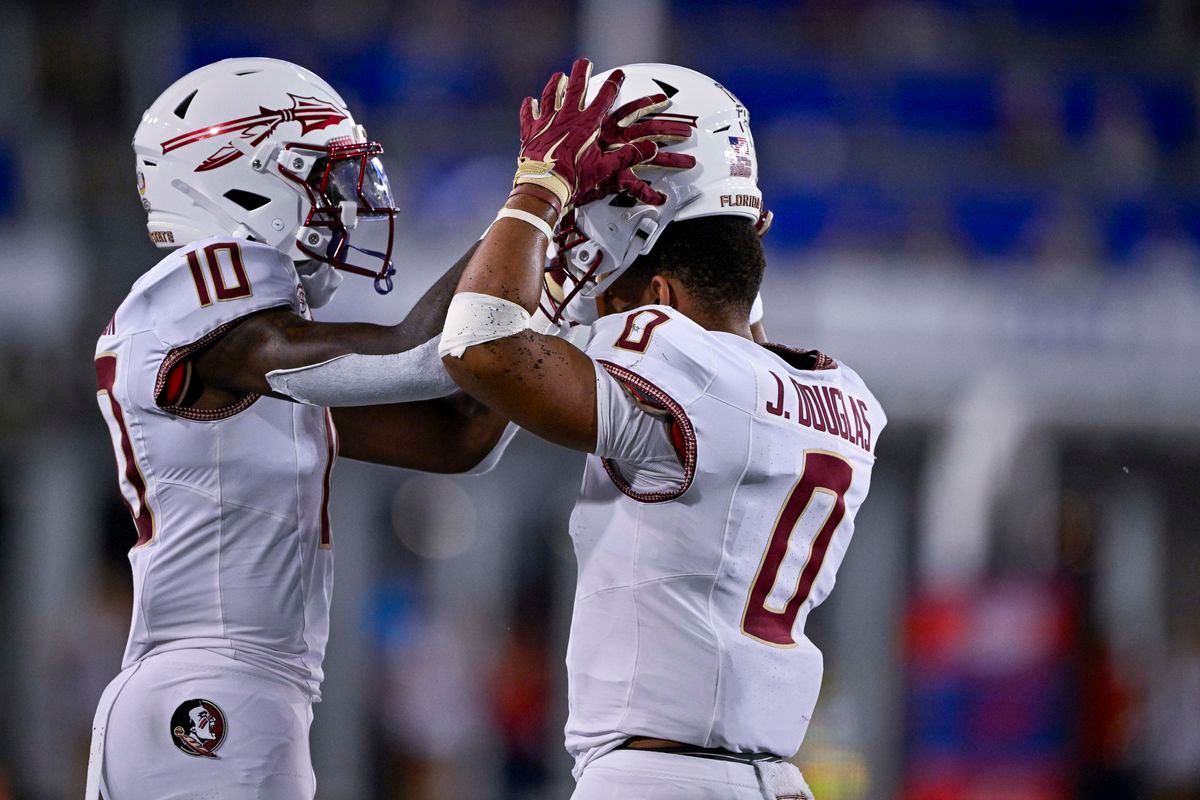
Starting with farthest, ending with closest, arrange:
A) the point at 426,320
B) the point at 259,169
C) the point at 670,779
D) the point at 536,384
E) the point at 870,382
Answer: the point at 870,382
the point at 259,169
the point at 426,320
the point at 670,779
the point at 536,384

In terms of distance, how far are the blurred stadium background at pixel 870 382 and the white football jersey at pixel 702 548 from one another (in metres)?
7.20

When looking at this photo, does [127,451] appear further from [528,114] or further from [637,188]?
[637,188]

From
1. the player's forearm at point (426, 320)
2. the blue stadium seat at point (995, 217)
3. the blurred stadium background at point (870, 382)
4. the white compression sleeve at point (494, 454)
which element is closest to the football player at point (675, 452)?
the player's forearm at point (426, 320)

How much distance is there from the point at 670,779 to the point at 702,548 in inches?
16.8

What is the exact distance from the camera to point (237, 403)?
3.36 metres

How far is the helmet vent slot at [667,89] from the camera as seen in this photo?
10.4 ft

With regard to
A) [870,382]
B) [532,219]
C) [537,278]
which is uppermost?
[532,219]

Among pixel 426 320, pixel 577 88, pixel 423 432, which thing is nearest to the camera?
pixel 577 88

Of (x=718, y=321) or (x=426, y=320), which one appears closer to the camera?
(x=718, y=321)

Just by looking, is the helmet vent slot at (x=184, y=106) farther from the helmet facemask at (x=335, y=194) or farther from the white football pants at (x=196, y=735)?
the white football pants at (x=196, y=735)

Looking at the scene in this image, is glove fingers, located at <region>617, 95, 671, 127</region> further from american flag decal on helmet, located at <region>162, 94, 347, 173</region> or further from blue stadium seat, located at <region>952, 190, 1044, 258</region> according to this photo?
blue stadium seat, located at <region>952, 190, 1044, 258</region>

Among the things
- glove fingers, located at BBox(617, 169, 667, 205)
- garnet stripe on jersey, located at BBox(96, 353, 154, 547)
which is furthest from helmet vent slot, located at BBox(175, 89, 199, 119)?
glove fingers, located at BBox(617, 169, 667, 205)

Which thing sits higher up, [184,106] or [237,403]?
[184,106]

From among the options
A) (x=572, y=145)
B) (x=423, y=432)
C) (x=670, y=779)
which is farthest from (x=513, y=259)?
(x=423, y=432)
